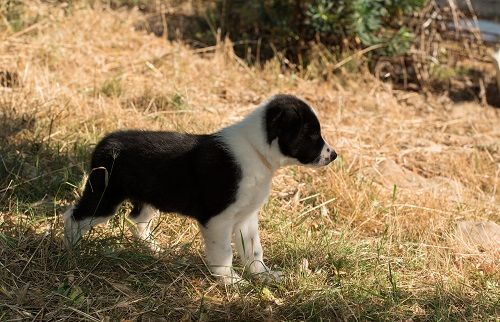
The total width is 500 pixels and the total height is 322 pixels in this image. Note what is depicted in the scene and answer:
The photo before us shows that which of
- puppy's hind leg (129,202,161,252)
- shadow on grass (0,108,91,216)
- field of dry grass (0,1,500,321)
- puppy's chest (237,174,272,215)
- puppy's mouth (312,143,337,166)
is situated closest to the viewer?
field of dry grass (0,1,500,321)

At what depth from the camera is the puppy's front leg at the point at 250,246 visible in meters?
5.30

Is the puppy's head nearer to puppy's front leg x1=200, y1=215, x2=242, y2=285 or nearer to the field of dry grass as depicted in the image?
puppy's front leg x1=200, y1=215, x2=242, y2=285

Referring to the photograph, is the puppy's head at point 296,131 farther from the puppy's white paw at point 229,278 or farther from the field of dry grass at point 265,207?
the puppy's white paw at point 229,278

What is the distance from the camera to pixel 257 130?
5.13m

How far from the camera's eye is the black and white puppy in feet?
16.6

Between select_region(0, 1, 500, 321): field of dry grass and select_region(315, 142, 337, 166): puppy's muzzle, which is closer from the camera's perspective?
select_region(0, 1, 500, 321): field of dry grass

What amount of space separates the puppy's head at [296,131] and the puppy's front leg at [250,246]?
1.82ft

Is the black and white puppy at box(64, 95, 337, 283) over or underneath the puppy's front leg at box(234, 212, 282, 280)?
over

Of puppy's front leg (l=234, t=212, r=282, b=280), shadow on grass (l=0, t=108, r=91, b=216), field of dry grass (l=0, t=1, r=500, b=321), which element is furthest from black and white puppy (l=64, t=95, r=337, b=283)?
shadow on grass (l=0, t=108, r=91, b=216)

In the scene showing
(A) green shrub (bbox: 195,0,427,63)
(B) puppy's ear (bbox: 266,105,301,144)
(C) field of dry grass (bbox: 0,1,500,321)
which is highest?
(B) puppy's ear (bbox: 266,105,301,144)

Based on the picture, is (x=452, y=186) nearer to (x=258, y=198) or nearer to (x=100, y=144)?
(x=258, y=198)

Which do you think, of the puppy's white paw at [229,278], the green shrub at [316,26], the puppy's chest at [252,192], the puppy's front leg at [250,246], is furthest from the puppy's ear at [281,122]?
the green shrub at [316,26]

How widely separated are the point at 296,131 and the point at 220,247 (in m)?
0.96

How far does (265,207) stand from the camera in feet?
20.9
